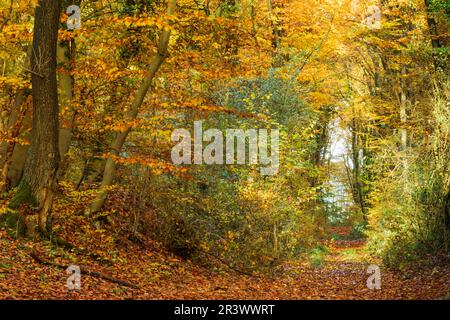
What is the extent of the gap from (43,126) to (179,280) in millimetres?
4682

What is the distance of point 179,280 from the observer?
1325 centimetres

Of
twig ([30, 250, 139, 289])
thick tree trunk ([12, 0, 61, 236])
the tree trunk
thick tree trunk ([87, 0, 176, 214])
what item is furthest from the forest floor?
the tree trunk

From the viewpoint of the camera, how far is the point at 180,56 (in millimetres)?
14688

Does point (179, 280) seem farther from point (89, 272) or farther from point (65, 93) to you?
point (65, 93)

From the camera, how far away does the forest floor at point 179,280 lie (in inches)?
395

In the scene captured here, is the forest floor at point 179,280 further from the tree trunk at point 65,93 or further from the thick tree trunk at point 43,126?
the tree trunk at point 65,93

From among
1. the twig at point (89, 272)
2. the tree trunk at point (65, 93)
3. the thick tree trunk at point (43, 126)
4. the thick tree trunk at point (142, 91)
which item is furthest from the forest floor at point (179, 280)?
the tree trunk at point (65, 93)

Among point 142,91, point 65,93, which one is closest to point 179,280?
point 142,91

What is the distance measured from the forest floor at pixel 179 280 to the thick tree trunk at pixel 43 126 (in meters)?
0.81

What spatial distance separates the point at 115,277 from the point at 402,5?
1557 cm

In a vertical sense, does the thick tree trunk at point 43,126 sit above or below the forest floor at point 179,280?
above

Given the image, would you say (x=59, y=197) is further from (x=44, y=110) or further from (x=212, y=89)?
(x=212, y=89)

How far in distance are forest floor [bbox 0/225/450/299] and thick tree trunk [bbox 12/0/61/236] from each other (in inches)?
31.9
